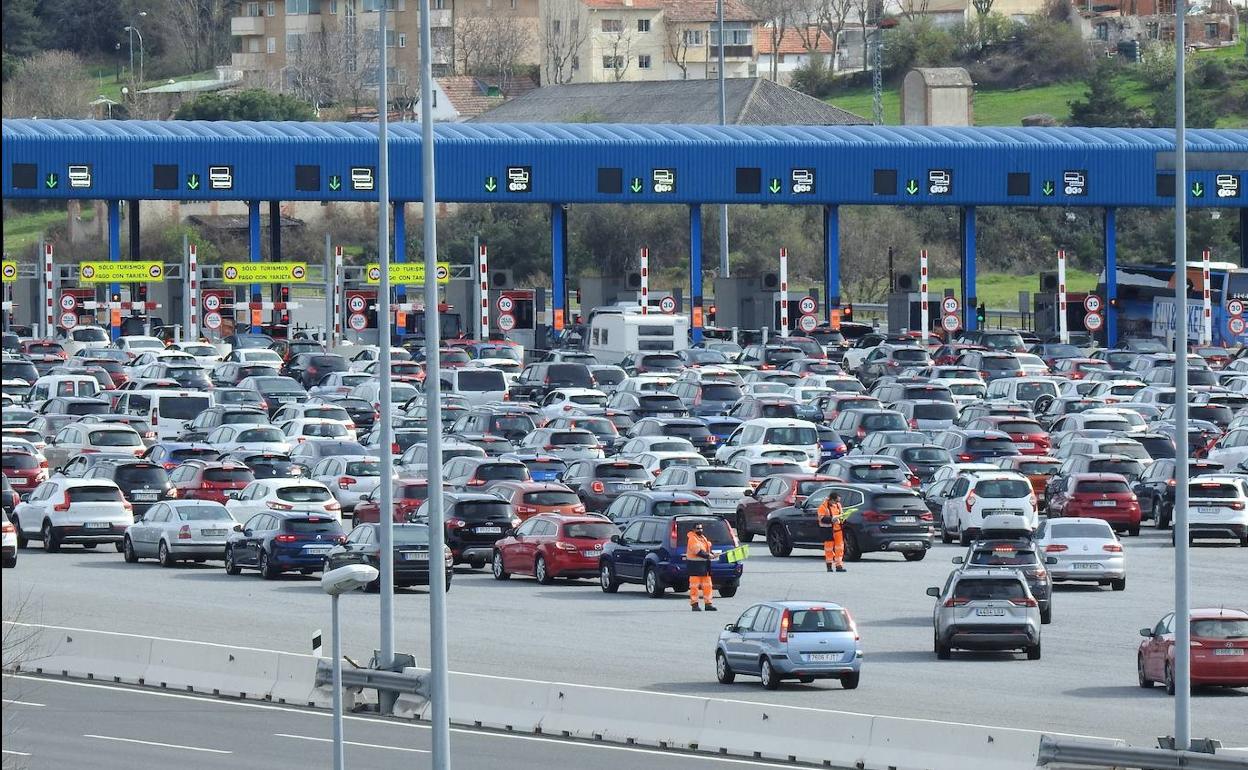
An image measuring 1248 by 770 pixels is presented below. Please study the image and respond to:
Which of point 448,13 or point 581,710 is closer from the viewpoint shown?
point 581,710

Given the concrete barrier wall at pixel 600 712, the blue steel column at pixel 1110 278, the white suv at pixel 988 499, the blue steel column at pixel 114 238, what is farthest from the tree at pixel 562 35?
the concrete barrier wall at pixel 600 712

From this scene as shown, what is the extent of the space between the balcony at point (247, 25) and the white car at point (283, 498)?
127 metres

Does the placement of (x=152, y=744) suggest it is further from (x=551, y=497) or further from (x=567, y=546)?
(x=551, y=497)

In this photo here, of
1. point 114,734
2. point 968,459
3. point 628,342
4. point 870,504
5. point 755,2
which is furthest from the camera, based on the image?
point 755,2

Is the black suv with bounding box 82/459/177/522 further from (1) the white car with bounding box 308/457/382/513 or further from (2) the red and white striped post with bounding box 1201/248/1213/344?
(2) the red and white striped post with bounding box 1201/248/1213/344

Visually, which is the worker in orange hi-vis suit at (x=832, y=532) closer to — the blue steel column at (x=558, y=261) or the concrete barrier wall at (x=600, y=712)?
the concrete barrier wall at (x=600, y=712)

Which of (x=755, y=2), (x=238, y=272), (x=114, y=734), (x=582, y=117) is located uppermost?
(x=755, y=2)

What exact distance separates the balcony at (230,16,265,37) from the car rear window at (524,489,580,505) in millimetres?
128771

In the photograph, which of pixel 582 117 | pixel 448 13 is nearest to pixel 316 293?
pixel 582 117

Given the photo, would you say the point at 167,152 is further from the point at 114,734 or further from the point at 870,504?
the point at 114,734

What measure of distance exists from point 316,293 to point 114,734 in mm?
85076

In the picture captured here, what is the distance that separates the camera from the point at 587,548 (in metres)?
32.7

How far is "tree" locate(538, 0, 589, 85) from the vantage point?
498ft

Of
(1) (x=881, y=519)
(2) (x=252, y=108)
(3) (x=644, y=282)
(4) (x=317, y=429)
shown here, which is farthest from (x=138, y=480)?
(2) (x=252, y=108)
